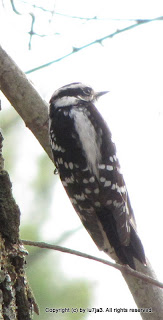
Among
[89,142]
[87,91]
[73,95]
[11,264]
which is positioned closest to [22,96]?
[89,142]

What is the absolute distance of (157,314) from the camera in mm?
2725

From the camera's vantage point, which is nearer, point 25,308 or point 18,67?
point 25,308

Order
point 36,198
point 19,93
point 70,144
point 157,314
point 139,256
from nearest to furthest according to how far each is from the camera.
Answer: point 157,314, point 139,256, point 19,93, point 70,144, point 36,198

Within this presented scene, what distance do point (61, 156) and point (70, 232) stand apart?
1.99 meters

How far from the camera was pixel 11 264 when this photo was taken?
6.26 ft

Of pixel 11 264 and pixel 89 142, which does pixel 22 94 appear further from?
pixel 11 264

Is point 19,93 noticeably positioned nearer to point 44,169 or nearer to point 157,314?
point 157,314

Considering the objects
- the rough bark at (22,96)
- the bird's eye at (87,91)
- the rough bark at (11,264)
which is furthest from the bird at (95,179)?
the rough bark at (11,264)

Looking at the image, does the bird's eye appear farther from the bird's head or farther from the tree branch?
the tree branch

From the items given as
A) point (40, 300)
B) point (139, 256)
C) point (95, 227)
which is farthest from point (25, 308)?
point (40, 300)

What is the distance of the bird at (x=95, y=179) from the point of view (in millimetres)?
3459

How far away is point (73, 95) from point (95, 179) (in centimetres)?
86

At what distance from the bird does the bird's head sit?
0.30 m

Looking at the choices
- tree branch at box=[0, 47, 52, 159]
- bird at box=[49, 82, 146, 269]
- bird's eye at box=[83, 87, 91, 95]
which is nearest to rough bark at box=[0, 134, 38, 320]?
tree branch at box=[0, 47, 52, 159]
